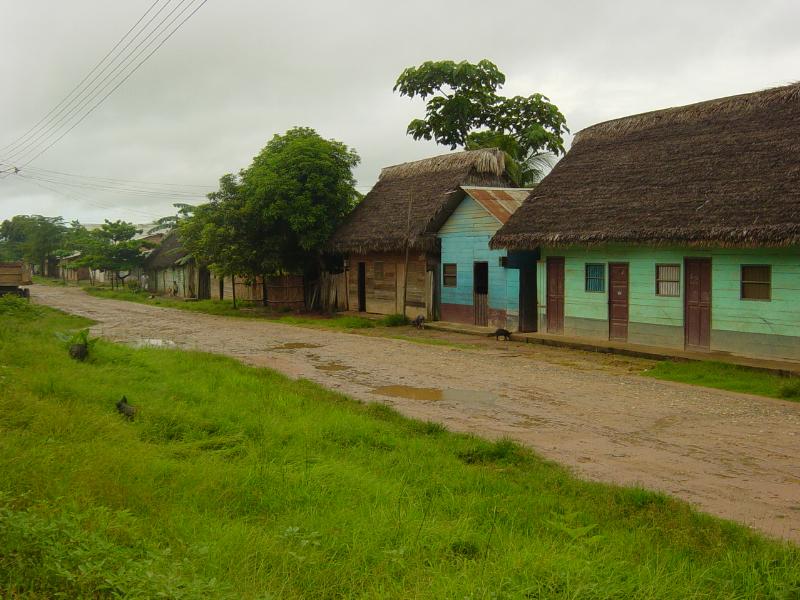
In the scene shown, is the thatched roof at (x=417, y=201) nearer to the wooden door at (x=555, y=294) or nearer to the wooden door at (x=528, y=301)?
the wooden door at (x=528, y=301)

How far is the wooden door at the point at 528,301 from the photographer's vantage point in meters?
20.2

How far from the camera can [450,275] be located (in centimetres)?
2316

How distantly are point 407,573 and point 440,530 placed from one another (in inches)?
26.5

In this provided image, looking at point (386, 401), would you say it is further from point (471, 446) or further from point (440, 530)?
point (440, 530)

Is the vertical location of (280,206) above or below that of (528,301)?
above

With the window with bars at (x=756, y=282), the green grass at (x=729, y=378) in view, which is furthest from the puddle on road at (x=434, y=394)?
the window with bars at (x=756, y=282)

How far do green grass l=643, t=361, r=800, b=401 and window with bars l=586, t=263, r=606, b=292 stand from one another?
12.1ft

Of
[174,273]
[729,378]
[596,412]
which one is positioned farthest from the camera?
[174,273]

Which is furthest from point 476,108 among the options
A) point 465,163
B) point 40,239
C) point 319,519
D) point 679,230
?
point 40,239

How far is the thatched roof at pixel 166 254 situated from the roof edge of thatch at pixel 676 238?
1127 inches

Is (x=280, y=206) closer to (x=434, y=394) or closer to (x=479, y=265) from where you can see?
(x=479, y=265)

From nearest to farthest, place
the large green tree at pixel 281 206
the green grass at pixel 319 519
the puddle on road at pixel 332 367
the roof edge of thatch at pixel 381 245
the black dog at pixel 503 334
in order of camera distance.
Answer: the green grass at pixel 319 519
the puddle on road at pixel 332 367
the black dog at pixel 503 334
the roof edge of thatch at pixel 381 245
the large green tree at pixel 281 206

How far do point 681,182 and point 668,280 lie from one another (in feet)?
7.21

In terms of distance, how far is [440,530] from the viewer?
491cm
